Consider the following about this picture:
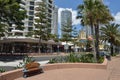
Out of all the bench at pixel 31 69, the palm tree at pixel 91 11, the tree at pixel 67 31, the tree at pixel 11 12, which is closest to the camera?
the bench at pixel 31 69

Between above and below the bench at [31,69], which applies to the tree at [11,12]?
above

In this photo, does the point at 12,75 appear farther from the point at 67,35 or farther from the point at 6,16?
the point at 67,35

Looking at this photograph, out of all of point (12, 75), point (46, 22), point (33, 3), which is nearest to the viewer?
point (12, 75)

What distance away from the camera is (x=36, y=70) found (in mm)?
17141

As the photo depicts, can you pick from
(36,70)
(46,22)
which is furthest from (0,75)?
(46,22)

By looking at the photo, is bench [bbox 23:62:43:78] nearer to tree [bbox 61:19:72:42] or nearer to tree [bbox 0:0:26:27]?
tree [bbox 0:0:26:27]

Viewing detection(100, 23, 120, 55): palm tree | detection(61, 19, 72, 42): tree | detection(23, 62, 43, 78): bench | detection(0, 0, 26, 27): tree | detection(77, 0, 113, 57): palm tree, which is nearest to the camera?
detection(23, 62, 43, 78): bench

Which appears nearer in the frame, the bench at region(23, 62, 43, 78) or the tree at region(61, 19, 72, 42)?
→ the bench at region(23, 62, 43, 78)

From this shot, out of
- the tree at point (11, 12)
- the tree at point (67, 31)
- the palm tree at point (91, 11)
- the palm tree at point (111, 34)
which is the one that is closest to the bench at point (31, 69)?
the palm tree at point (91, 11)

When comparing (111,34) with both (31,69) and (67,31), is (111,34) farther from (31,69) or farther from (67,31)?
(31,69)

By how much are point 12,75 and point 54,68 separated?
6.25 meters

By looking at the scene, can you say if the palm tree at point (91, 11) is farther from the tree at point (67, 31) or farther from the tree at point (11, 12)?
the tree at point (67, 31)

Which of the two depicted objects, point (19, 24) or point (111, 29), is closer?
point (19, 24)

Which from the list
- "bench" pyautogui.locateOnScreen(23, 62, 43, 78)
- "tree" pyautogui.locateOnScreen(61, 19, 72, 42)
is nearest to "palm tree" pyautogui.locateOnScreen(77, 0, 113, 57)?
"bench" pyautogui.locateOnScreen(23, 62, 43, 78)
